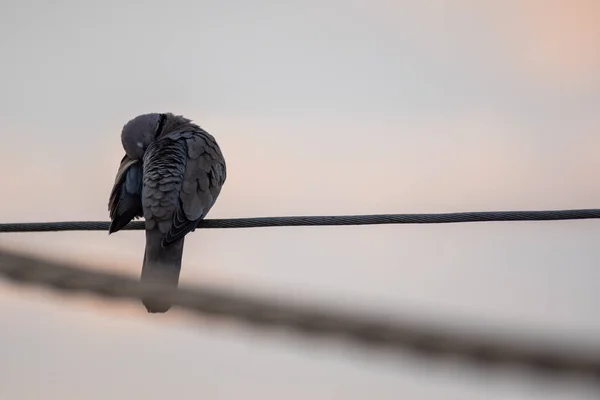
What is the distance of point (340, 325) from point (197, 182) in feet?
17.7

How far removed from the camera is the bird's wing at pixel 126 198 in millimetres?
5821

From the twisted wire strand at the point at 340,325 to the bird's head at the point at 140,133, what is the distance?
5901mm

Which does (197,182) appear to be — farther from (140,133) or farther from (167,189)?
(140,133)

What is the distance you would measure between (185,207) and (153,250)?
0.37 metres

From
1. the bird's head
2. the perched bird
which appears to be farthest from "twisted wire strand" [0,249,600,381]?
the bird's head

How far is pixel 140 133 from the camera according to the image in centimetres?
670

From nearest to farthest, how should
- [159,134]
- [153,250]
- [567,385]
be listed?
[567,385] → [153,250] → [159,134]

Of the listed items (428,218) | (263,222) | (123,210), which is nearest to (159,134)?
(123,210)

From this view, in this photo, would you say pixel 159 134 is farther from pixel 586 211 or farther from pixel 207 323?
pixel 207 323

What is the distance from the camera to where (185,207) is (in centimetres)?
568

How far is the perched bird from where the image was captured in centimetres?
568

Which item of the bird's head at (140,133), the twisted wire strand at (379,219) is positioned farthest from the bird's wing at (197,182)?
the twisted wire strand at (379,219)

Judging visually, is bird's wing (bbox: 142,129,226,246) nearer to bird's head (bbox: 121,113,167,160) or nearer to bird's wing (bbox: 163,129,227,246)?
bird's wing (bbox: 163,129,227,246)

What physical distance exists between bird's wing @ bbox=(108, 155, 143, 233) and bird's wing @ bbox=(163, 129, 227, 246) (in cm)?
37
